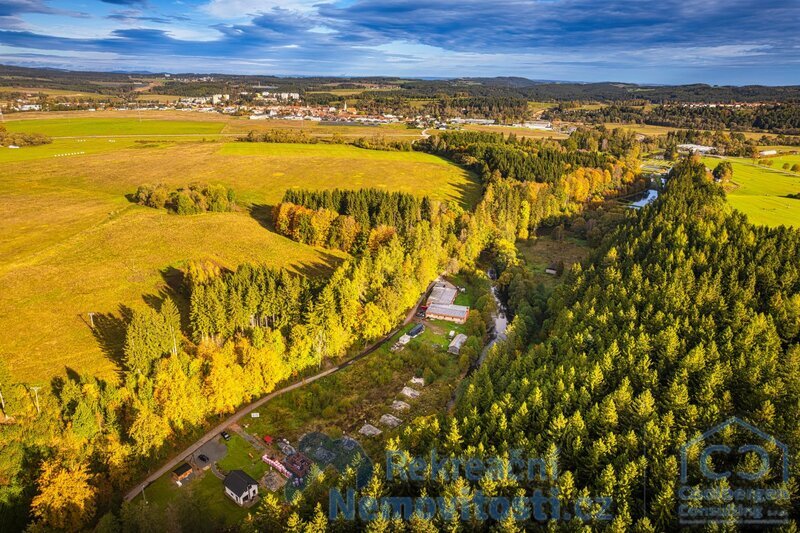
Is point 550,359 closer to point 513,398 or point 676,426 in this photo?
point 513,398

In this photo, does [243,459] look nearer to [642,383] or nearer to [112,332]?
[112,332]

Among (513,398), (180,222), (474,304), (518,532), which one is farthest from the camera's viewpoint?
(180,222)

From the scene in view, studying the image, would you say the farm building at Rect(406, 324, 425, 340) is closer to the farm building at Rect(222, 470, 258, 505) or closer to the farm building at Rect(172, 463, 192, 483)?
the farm building at Rect(222, 470, 258, 505)

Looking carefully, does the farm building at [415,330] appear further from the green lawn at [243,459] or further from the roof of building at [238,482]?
the roof of building at [238,482]

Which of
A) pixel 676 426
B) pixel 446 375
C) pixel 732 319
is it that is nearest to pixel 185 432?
pixel 446 375

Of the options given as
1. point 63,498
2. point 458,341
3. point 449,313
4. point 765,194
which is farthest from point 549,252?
point 63,498

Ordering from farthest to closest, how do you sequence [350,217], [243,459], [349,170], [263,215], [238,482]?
[349,170], [263,215], [350,217], [243,459], [238,482]
